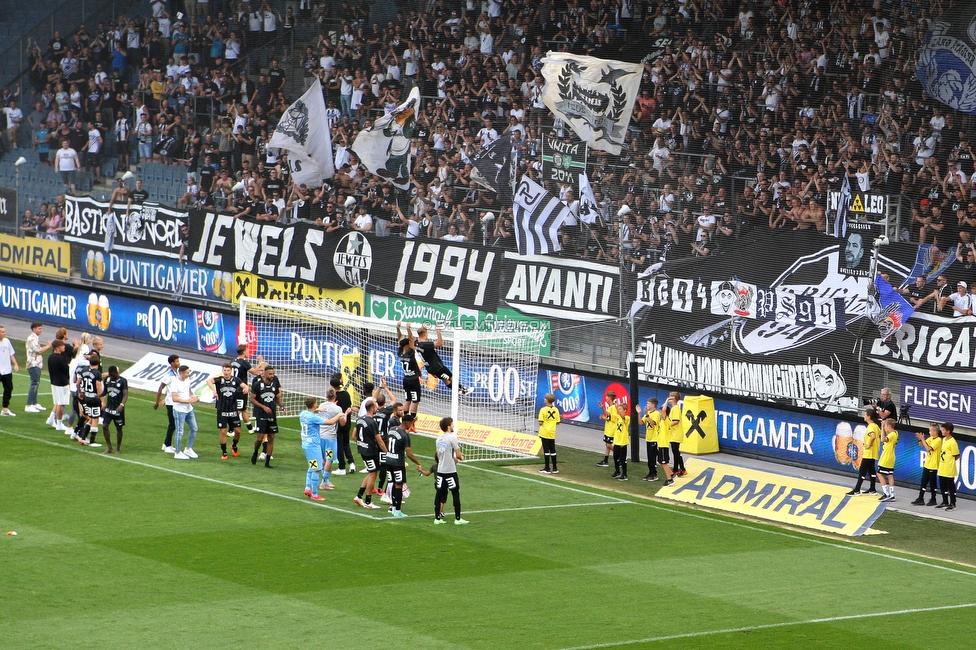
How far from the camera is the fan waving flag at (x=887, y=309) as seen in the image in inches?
964

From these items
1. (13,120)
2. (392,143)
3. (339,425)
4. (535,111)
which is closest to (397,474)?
(339,425)

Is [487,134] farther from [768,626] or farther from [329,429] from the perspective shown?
[768,626]

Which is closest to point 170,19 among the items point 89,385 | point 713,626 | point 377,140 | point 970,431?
point 377,140

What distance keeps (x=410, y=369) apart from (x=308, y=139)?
425 inches

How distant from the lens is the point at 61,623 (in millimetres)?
14883

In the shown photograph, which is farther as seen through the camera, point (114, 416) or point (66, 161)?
point (66, 161)

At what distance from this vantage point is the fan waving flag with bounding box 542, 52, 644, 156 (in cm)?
2950

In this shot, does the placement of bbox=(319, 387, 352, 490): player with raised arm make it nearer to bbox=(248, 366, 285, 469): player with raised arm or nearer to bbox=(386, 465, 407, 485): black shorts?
bbox=(248, 366, 285, 469): player with raised arm

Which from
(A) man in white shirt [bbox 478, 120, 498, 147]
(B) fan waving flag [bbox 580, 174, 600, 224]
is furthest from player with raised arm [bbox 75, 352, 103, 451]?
(A) man in white shirt [bbox 478, 120, 498, 147]

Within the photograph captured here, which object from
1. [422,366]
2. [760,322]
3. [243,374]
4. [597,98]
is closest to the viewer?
[243,374]

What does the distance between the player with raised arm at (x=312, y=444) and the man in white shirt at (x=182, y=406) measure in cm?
293

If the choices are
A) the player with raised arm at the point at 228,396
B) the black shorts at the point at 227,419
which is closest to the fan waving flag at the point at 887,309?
the player with raised arm at the point at 228,396

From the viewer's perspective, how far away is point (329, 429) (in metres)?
21.5

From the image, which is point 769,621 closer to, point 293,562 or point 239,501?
point 293,562
